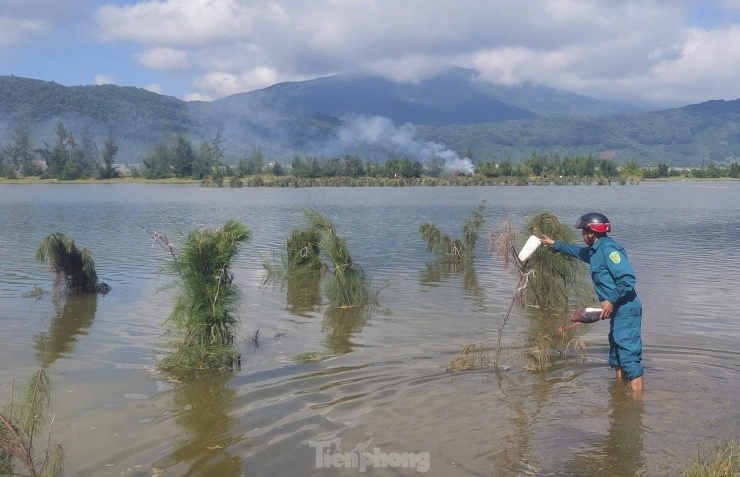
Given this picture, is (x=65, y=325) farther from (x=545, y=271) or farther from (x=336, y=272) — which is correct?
(x=545, y=271)

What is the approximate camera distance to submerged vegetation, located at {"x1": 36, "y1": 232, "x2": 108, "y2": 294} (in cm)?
1464

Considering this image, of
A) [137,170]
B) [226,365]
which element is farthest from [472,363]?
[137,170]

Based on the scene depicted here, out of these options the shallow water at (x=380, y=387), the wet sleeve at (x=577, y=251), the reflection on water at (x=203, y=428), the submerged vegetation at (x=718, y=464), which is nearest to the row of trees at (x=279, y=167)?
the shallow water at (x=380, y=387)

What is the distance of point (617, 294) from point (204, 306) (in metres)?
5.56

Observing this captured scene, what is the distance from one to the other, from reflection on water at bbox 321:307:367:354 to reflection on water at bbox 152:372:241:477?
212 cm

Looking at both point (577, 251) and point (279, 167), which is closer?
point (577, 251)

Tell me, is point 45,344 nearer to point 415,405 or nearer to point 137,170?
point 415,405

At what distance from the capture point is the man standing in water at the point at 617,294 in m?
7.62

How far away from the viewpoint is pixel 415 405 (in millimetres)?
7980

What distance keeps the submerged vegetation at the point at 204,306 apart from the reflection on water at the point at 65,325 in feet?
6.81

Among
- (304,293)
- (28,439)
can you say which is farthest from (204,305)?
(304,293)

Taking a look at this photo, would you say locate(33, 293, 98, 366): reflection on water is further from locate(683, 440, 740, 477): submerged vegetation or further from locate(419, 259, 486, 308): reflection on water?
locate(683, 440, 740, 477): submerged vegetation

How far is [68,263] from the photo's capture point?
1511 cm

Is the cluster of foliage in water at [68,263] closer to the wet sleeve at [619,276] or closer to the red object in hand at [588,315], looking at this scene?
the red object in hand at [588,315]
